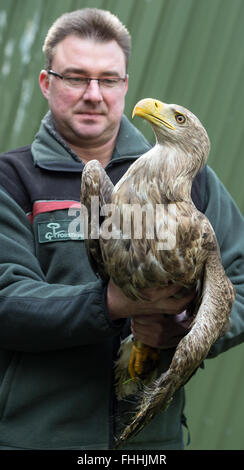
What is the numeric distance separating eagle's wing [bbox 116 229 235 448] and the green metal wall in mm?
2248

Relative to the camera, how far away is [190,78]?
4.68 m

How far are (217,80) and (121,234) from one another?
2595 mm

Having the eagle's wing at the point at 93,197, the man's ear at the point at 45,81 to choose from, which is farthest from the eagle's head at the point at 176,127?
the man's ear at the point at 45,81

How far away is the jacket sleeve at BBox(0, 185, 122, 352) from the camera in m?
2.61

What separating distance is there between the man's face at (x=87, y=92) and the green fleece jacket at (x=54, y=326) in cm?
16

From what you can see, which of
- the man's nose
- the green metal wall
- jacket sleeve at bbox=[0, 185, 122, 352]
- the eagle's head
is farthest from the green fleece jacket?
the green metal wall

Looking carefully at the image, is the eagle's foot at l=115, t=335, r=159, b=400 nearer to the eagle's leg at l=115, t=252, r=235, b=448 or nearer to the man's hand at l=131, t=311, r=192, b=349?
the man's hand at l=131, t=311, r=192, b=349

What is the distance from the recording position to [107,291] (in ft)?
8.63

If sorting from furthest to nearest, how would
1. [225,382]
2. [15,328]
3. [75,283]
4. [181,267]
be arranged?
1. [225,382]
2. [75,283]
3. [15,328]
4. [181,267]

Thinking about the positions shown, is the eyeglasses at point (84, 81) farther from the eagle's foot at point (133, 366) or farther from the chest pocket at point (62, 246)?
the eagle's foot at point (133, 366)

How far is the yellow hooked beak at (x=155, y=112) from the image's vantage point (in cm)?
258
